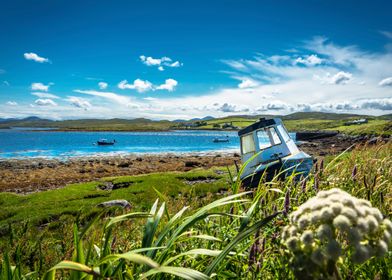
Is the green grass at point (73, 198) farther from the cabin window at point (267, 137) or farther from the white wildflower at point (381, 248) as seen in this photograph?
the white wildflower at point (381, 248)

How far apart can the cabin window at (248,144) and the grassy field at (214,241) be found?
8807mm

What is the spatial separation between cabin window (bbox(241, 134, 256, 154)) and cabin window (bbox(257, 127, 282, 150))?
421 millimetres

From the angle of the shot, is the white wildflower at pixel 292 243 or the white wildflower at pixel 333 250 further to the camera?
the white wildflower at pixel 292 243

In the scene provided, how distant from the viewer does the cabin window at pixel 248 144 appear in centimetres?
1659

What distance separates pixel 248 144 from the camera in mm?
17016

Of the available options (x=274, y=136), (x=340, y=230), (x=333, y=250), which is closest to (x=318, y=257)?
(x=333, y=250)

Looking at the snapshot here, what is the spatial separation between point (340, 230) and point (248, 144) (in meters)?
15.5

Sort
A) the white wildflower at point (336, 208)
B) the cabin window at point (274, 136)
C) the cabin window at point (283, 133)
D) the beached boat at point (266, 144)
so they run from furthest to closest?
the cabin window at point (274, 136), the cabin window at point (283, 133), the beached boat at point (266, 144), the white wildflower at point (336, 208)

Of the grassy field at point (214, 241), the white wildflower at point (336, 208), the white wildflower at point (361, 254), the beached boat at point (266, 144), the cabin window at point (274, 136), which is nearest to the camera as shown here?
the white wildflower at point (361, 254)

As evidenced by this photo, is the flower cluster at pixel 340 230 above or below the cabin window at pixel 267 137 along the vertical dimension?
above

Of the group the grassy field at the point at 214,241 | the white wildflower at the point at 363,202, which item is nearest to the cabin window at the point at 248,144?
the grassy field at the point at 214,241

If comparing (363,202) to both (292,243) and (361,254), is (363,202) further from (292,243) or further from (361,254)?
(292,243)

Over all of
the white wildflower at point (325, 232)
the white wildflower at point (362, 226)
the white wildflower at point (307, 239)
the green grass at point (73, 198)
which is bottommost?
the green grass at point (73, 198)

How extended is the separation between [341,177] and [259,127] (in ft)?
35.5
